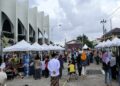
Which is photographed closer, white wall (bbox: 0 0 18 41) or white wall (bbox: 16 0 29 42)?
white wall (bbox: 0 0 18 41)

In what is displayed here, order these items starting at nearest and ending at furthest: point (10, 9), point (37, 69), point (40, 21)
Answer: point (37, 69), point (10, 9), point (40, 21)

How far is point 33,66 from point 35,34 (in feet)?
181

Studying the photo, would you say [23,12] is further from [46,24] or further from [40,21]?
[46,24]

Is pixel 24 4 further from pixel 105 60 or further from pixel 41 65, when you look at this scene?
pixel 105 60

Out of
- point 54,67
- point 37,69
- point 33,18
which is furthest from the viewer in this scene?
point 33,18

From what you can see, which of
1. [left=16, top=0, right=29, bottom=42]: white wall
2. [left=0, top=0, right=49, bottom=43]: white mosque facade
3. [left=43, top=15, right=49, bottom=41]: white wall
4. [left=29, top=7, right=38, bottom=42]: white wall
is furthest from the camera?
[left=43, top=15, right=49, bottom=41]: white wall

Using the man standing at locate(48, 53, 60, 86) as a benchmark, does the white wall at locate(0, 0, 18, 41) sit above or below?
above

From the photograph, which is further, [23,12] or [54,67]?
[23,12]

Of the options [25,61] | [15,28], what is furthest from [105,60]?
[15,28]

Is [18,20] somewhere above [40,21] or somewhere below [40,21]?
below

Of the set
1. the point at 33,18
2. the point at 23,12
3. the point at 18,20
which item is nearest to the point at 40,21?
the point at 33,18

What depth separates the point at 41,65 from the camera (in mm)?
27234

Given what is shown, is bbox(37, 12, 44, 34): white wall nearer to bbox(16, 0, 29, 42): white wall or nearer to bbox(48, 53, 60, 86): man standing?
bbox(16, 0, 29, 42): white wall

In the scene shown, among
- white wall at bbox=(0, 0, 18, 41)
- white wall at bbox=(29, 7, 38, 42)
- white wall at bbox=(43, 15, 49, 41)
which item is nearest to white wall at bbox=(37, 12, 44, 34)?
white wall at bbox=(43, 15, 49, 41)
